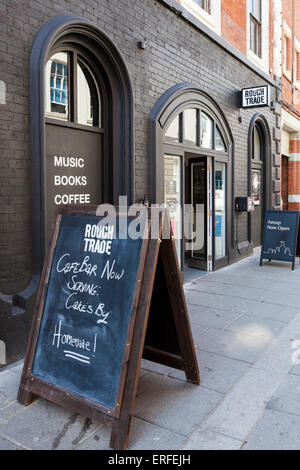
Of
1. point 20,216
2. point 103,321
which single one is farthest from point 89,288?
point 20,216

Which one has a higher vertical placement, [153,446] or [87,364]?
[87,364]

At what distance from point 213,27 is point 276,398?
23.2 feet

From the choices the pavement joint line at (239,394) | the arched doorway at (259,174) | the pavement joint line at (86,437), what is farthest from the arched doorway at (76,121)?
the arched doorway at (259,174)

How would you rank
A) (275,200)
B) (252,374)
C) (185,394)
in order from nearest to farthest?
(185,394)
(252,374)
(275,200)

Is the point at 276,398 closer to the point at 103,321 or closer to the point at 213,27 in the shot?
the point at 103,321

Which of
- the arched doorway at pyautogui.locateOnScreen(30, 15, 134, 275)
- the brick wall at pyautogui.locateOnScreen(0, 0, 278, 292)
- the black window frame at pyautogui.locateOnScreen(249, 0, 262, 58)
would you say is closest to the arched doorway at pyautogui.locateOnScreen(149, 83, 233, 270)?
the brick wall at pyautogui.locateOnScreen(0, 0, 278, 292)

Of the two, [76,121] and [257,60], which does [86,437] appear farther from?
[257,60]

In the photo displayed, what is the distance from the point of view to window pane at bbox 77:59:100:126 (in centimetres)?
512

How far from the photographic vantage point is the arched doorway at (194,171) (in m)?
6.34

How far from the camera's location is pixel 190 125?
734 cm

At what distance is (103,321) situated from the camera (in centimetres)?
296

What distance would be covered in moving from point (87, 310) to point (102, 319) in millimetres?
160

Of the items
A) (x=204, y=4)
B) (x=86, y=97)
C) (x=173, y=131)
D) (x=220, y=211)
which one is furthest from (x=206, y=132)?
(x=86, y=97)

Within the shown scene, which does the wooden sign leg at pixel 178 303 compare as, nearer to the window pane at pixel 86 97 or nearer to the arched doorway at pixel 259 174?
the window pane at pixel 86 97
